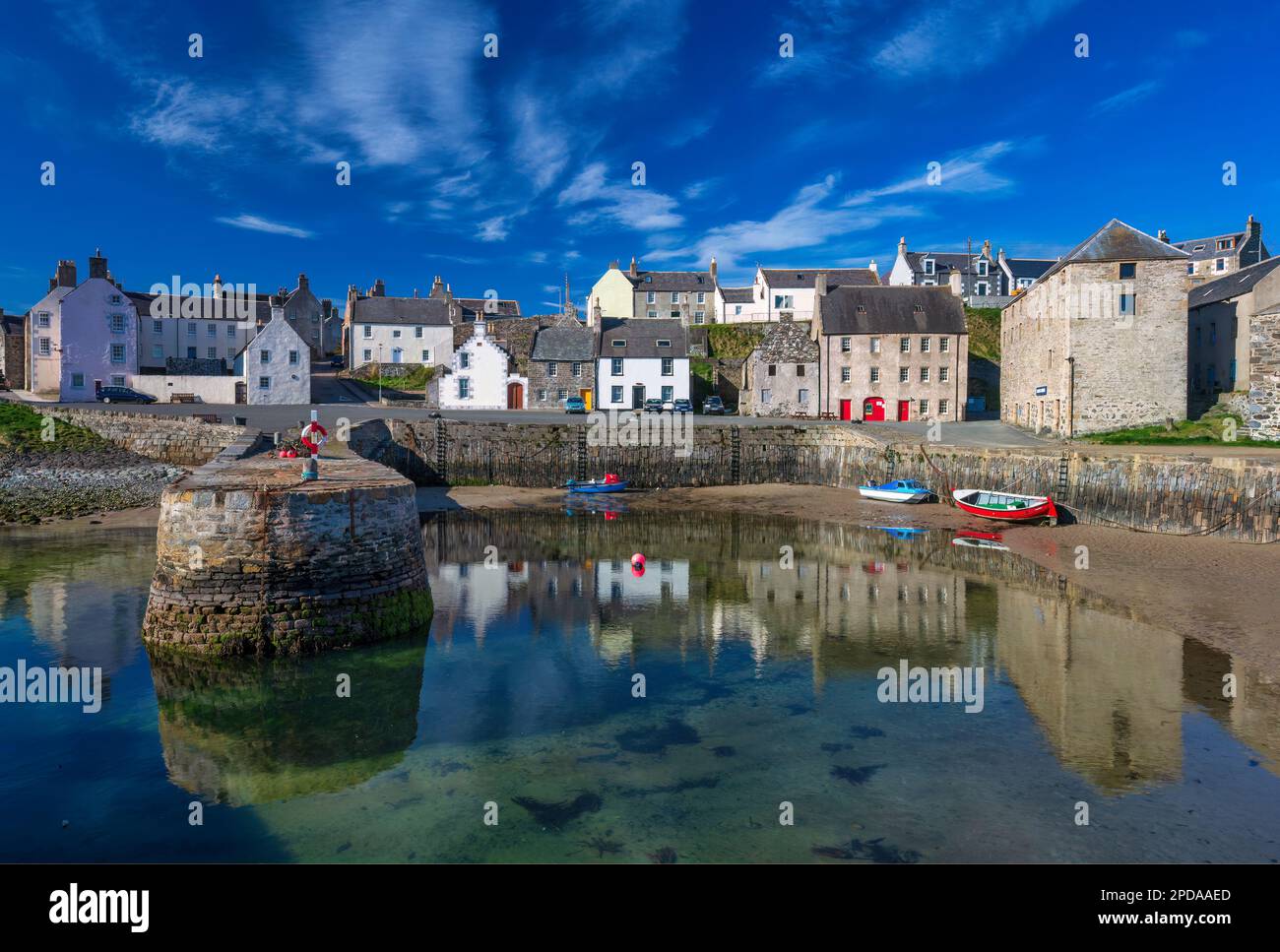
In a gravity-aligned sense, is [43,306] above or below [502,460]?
above

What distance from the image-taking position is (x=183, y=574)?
14328 mm

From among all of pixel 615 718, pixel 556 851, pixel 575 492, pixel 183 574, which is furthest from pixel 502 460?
pixel 556 851

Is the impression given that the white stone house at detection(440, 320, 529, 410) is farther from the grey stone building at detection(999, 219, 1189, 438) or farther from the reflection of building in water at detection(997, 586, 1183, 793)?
the reflection of building in water at detection(997, 586, 1183, 793)

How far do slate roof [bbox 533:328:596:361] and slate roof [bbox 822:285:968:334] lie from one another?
54.2 ft

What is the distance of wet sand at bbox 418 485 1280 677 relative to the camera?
17062 millimetres

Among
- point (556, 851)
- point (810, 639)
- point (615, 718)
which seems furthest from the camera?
point (810, 639)

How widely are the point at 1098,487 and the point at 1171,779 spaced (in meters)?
20.0

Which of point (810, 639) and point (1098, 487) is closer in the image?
point (810, 639)

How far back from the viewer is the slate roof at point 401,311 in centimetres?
6819

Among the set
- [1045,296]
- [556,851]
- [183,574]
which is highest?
[1045,296]

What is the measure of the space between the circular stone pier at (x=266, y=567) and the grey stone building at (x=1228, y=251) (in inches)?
2898

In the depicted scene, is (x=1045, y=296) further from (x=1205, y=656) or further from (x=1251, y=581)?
(x=1205, y=656)

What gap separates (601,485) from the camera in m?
38.2
